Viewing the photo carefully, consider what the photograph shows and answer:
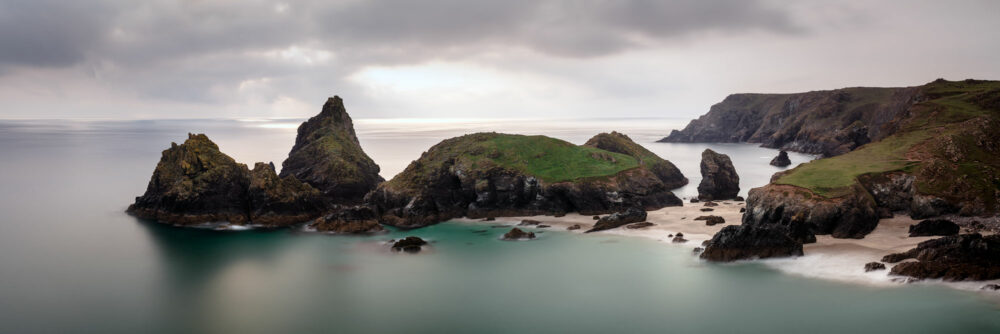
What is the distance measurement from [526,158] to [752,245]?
30075 millimetres

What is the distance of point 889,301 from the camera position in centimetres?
2748

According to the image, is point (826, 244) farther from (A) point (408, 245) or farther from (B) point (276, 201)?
(B) point (276, 201)

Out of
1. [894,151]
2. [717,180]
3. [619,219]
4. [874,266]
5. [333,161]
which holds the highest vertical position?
[894,151]

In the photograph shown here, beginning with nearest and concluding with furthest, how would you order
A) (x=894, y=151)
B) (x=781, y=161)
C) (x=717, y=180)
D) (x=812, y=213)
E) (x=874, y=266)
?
(x=874, y=266) < (x=812, y=213) < (x=894, y=151) < (x=717, y=180) < (x=781, y=161)

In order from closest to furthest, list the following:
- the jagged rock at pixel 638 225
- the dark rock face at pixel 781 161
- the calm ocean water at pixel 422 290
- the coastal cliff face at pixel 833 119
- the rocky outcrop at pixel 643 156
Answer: the calm ocean water at pixel 422 290
the jagged rock at pixel 638 225
the rocky outcrop at pixel 643 156
the dark rock face at pixel 781 161
the coastal cliff face at pixel 833 119

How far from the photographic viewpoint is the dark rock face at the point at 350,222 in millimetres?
50969

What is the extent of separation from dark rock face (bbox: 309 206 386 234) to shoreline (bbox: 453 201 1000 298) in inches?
495

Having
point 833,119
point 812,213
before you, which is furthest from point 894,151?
point 833,119

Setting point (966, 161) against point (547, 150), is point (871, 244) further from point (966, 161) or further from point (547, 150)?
point (547, 150)

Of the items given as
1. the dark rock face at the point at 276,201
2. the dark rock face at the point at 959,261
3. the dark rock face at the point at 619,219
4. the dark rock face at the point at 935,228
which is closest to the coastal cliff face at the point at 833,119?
the dark rock face at the point at 619,219

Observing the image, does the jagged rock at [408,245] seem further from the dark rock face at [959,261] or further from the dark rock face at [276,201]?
the dark rock face at [959,261]

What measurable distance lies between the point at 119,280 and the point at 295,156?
3467 centimetres

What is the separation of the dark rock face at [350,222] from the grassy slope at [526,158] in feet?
24.9

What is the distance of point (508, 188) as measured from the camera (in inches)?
2277
